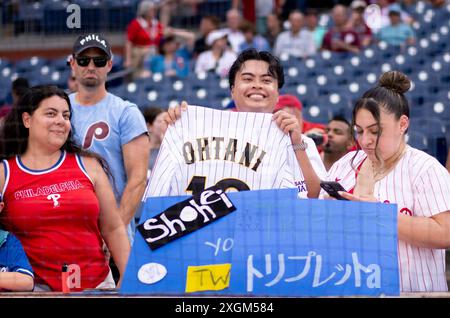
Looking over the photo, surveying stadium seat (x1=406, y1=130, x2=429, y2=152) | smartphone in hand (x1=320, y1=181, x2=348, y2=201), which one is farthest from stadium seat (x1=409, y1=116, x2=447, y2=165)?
smartphone in hand (x1=320, y1=181, x2=348, y2=201)

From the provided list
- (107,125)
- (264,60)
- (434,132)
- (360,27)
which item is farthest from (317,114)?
(264,60)

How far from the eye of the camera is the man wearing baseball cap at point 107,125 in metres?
5.02

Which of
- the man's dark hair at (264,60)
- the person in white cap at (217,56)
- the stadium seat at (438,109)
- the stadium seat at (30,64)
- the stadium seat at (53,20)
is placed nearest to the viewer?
the man's dark hair at (264,60)

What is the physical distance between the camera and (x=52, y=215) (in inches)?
162

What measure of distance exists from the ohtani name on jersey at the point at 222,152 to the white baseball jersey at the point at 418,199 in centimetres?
49

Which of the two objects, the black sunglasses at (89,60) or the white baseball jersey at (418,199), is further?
the black sunglasses at (89,60)

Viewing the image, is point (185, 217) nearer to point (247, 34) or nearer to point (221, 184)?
point (221, 184)

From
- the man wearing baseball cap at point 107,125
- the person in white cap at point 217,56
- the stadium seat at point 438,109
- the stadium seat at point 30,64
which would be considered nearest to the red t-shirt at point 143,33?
the person in white cap at point 217,56

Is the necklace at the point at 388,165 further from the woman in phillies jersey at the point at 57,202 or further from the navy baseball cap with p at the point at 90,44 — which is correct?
the navy baseball cap with p at the point at 90,44

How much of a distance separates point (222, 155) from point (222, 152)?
0.02 metres

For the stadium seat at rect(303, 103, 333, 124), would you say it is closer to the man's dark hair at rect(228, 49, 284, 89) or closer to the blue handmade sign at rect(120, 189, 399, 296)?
the man's dark hair at rect(228, 49, 284, 89)

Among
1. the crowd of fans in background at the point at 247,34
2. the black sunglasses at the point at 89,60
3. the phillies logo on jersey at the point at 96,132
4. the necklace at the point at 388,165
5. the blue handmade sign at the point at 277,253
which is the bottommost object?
the blue handmade sign at the point at 277,253

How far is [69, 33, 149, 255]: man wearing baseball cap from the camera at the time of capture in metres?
5.02

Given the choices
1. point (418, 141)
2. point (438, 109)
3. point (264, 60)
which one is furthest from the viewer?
point (438, 109)
